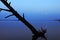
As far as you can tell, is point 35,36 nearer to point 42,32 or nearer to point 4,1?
point 42,32

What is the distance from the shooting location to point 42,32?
295 mm

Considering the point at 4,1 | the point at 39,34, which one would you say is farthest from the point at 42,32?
the point at 4,1

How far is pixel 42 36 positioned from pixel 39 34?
1 cm

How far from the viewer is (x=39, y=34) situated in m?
0.30

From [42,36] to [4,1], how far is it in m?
0.18

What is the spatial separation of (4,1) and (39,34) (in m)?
0.16

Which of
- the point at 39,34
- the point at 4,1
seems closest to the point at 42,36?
the point at 39,34

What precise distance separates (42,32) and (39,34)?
0.04 feet

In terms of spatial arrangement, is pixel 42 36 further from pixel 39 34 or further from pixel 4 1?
pixel 4 1

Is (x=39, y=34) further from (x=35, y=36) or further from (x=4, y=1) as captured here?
(x=4, y=1)

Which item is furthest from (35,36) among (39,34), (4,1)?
(4,1)

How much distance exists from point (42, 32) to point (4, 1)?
17 cm

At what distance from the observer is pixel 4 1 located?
270mm
